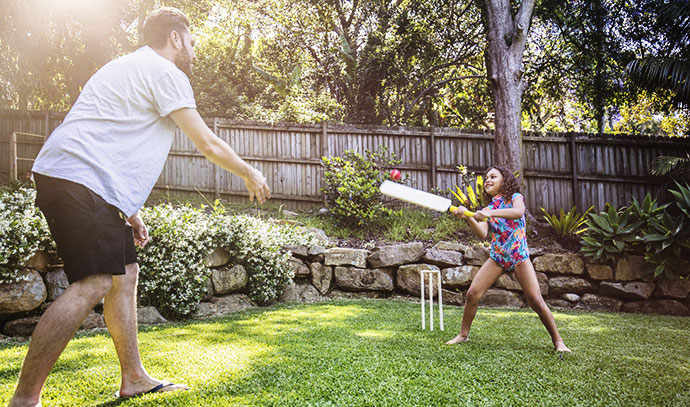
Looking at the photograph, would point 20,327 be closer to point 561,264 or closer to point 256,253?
point 256,253

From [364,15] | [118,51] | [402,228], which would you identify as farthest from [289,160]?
[364,15]

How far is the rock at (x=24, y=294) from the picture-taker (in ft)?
12.2

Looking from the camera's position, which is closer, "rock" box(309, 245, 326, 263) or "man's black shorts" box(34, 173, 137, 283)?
"man's black shorts" box(34, 173, 137, 283)

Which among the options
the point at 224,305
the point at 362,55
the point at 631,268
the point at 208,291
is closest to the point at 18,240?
the point at 208,291

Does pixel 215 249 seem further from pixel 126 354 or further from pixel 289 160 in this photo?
pixel 289 160

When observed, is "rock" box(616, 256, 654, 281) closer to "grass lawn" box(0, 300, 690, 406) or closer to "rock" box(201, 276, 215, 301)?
"grass lawn" box(0, 300, 690, 406)

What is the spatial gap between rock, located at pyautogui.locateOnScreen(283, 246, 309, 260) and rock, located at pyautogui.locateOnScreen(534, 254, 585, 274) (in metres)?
3.33

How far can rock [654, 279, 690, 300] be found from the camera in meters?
6.25

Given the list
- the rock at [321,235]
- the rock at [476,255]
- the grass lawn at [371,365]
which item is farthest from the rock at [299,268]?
the rock at [476,255]

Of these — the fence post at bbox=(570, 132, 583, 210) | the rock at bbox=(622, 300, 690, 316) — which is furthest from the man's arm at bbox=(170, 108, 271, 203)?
the fence post at bbox=(570, 132, 583, 210)

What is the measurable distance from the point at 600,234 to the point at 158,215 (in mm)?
5865

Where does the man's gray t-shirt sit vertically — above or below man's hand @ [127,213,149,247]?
above

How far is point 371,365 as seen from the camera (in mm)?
2912

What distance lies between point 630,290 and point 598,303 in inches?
17.8
